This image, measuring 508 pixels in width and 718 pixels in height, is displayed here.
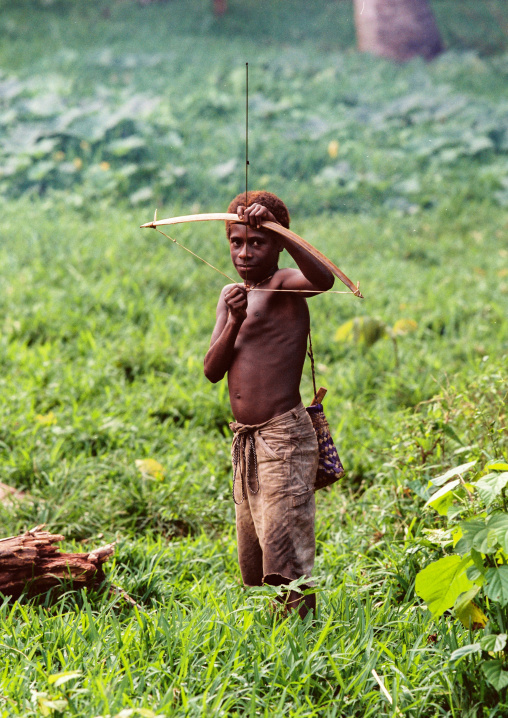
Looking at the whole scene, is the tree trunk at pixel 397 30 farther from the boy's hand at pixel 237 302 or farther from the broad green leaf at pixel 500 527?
the broad green leaf at pixel 500 527

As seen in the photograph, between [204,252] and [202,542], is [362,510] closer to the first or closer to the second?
[202,542]

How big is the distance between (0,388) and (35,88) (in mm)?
6728

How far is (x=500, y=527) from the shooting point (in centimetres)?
191

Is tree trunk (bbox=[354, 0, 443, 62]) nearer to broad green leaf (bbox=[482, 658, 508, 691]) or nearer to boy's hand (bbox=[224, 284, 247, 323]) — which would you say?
boy's hand (bbox=[224, 284, 247, 323])

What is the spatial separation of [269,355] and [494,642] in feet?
3.55

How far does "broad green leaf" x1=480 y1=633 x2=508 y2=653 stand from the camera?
1.90 m

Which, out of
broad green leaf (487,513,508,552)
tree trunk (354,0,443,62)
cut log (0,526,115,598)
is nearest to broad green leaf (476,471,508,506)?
broad green leaf (487,513,508,552)

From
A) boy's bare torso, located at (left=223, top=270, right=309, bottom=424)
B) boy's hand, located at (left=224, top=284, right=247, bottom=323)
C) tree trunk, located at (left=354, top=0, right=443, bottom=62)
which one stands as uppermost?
tree trunk, located at (left=354, top=0, right=443, bottom=62)

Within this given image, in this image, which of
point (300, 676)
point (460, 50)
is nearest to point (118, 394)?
point (300, 676)

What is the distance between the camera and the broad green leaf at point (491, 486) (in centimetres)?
195

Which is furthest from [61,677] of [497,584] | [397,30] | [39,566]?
[397,30]

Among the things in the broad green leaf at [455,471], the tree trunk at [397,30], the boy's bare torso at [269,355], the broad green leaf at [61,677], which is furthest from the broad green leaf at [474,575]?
the tree trunk at [397,30]

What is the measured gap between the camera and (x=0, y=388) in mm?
4180

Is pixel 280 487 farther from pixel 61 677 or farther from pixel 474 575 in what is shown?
pixel 61 677
